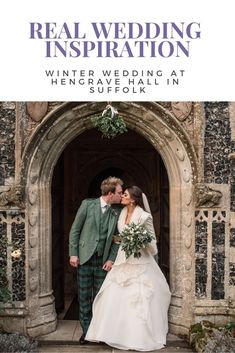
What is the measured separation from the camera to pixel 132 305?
5.85 meters

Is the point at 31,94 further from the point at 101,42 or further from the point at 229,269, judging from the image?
the point at 229,269

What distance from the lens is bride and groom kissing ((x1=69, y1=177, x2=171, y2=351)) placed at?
5.86 m

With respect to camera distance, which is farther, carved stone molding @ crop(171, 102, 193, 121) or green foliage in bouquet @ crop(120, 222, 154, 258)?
carved stone molding @ crop(171, 102, 193, 121)

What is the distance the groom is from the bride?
112mm

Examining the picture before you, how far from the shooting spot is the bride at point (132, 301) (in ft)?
19.1

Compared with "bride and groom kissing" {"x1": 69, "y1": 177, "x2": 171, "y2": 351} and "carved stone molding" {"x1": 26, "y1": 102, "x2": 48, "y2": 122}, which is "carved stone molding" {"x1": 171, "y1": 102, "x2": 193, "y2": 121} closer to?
"bride and groom kissing" {"x1": 69, "y1": 177, "x2": 171, "y2": 351}

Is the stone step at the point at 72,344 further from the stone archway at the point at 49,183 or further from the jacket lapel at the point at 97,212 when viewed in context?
the jacket lapel at the point at 97,212

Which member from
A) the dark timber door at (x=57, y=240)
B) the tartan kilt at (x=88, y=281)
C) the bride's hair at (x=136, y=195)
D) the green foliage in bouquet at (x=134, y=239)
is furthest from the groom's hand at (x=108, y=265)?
the dark timber door at (x=57, y=240)

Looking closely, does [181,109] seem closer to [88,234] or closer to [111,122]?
[111,122]

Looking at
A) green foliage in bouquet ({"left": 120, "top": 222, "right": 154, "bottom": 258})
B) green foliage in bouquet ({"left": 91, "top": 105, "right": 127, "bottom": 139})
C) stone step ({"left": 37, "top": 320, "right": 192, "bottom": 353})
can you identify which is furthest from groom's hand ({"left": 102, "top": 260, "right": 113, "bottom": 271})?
green foliage in bouquet ({"left": 91, "top": 105, "right": 127, "bottom": 139})

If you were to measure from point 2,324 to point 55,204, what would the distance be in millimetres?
1794

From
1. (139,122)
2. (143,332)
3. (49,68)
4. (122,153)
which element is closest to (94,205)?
(139,122)

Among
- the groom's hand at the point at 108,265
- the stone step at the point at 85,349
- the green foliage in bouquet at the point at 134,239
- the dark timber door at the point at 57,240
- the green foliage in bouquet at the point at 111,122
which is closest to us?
the green foliage in bouquet at the point at 111,122

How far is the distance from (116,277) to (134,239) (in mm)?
584
